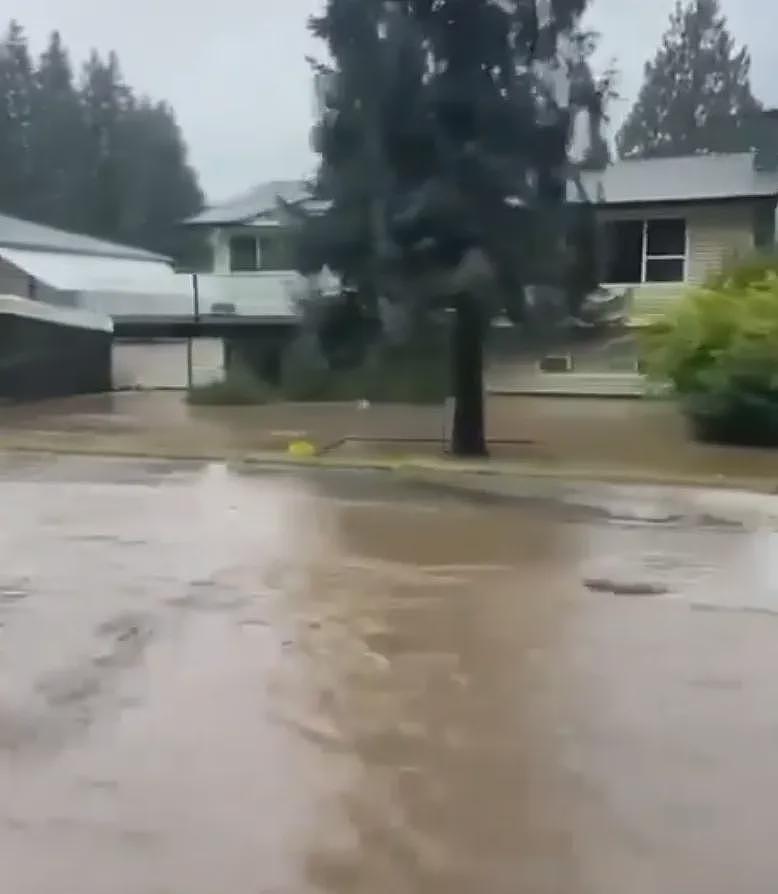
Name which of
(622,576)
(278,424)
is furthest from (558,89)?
(622,576)

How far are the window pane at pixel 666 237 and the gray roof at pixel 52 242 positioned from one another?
57.7 ft

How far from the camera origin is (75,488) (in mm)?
15430

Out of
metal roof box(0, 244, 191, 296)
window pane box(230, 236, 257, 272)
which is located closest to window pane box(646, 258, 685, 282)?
window pane box(230, 236, 257, 272)

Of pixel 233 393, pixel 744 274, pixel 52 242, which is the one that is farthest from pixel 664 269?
pixel 52 242

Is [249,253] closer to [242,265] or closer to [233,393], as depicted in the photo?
[242,265]

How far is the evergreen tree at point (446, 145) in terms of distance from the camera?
1839 centimetres

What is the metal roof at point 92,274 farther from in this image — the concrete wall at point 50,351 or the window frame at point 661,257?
the window frame at point 661,257

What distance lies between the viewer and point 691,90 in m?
70.9

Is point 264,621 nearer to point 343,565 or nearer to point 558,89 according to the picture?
point 343,565

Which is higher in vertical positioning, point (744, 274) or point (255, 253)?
point (255, 253)

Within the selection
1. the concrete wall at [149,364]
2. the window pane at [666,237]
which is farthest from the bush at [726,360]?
the concrete wall at [149,364]

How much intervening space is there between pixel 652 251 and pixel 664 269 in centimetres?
50

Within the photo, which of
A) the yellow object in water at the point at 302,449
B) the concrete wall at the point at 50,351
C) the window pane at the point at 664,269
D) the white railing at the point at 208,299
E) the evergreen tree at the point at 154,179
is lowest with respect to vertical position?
the yellow object in water at the point at 302,449

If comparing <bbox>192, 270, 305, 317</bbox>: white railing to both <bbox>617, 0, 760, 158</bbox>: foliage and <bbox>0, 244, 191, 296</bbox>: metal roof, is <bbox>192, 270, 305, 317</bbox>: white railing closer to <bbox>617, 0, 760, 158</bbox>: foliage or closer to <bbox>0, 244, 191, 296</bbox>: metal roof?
<bbox>0, 244, 191, 296</bbox>: metal roof
